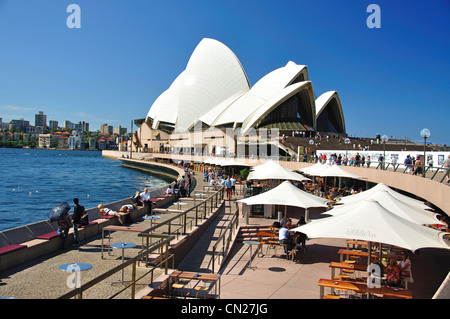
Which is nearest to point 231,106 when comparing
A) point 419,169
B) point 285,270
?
point 419,169

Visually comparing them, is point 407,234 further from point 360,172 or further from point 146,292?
point 360,172

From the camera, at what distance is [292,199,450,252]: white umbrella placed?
17.5 ft

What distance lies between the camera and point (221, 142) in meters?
48.2

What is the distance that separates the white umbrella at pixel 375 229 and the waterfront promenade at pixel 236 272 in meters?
1.13

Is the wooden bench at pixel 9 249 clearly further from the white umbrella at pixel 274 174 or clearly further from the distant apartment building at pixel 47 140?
the distant apartment building at pixel 47 140

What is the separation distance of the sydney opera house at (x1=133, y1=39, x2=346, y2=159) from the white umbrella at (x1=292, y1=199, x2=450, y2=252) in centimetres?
3239

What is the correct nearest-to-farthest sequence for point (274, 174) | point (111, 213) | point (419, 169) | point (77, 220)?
1. point (77, 220)
2. point (111, 213)
3. point (419, 169)
4. point (274, 174)

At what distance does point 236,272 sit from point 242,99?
46.3 m

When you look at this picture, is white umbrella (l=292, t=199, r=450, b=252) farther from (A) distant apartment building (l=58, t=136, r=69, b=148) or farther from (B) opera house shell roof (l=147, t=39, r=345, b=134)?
(A) distant apartment building (l=58, t=136, r=69, b=148)

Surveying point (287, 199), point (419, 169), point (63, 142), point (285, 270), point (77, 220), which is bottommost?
point (285, 270)

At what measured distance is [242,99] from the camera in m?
52.0

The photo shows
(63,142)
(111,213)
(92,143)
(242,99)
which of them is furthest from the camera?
(92,143)

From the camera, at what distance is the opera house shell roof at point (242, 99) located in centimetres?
4684

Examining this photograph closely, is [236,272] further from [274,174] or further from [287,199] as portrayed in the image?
[274,174]
